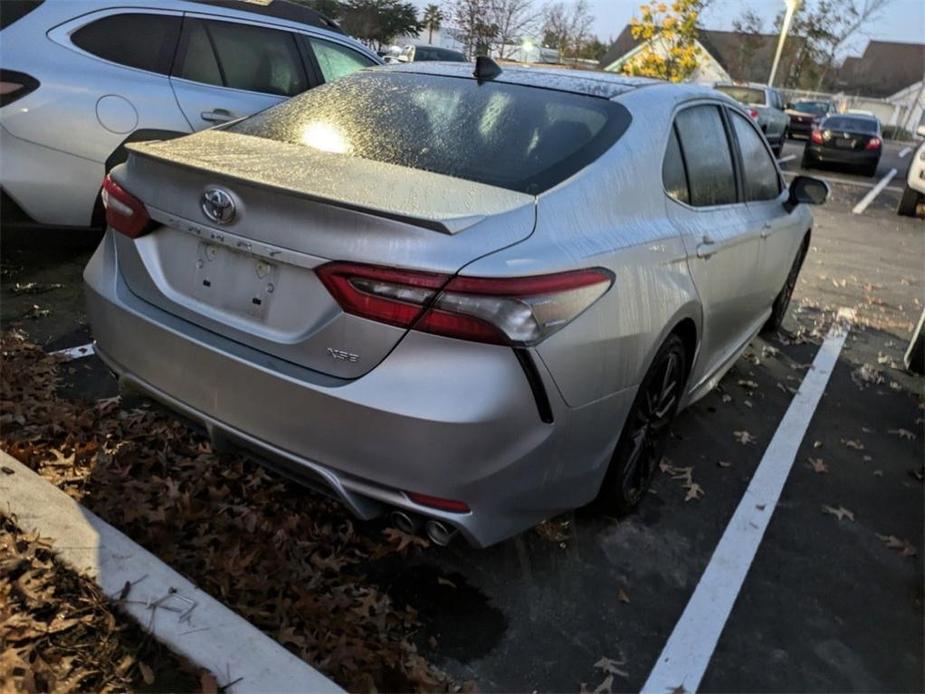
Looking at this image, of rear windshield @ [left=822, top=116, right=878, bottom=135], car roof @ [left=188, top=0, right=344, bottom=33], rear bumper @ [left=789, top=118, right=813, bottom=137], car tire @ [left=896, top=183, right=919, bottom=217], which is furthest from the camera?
rear bumper @ [left=789, top=118, right=813, bottom=137]

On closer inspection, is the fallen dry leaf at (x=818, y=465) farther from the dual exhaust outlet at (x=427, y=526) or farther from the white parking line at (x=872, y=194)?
the white parking line at (x=872, y=194)

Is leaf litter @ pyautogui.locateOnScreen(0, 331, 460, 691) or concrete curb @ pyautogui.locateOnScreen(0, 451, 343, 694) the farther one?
leaf litter @ pyautogui.locateOnScreen(0, 331, 460, 691)

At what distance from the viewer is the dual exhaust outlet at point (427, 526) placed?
2.28 meters

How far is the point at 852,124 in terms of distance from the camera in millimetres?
20172

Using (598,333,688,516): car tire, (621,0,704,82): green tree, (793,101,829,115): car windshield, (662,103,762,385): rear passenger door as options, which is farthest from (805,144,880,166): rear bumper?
(598,333,688,516): car tire

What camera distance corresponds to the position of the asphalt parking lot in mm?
2541

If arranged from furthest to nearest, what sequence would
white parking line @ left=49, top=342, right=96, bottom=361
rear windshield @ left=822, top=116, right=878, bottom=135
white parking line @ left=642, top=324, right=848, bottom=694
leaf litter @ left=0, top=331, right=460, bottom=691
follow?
rear windshield @ left=822, top=116, right=878, bottom=135 < white parking line @ left=49, top=342, right=96, bottom=361 < white parking line @ left=642, top=324, right=848, bottom=694 < leaf litter @ left=0, top=331, right=460, bottom=691

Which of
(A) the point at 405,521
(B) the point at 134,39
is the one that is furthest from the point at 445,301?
(B) the point at 134,39

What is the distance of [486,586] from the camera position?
2.76 meters

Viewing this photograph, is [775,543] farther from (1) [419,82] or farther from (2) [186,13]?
(2) [186,13]

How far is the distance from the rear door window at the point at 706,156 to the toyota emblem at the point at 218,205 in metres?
1.88

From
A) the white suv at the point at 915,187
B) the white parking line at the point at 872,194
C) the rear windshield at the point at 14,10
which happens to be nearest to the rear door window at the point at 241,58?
the rear windshield at the point at 14,10

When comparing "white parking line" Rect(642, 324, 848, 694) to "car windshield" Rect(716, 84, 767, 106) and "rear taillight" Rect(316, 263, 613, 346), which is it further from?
"car windshield" Rect(716, 84, 767, 106)

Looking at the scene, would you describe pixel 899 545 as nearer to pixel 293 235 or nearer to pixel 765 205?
pixel 765 205
